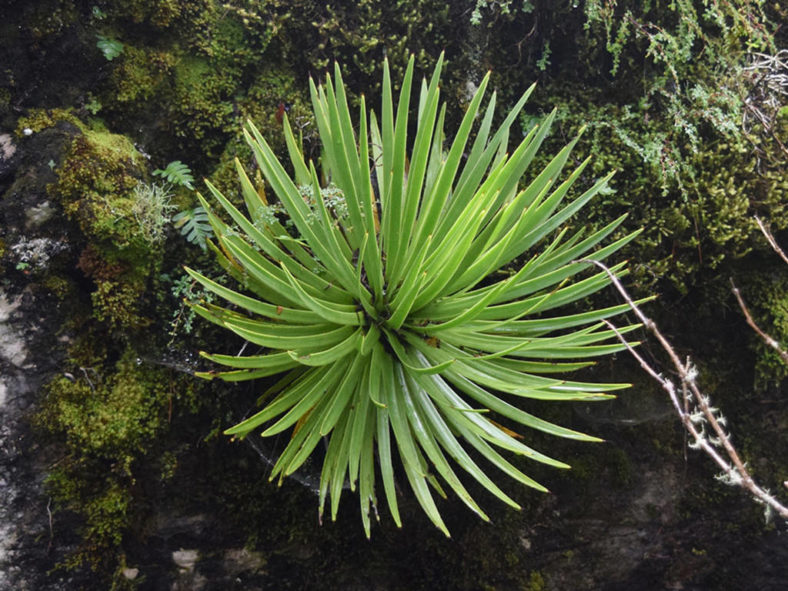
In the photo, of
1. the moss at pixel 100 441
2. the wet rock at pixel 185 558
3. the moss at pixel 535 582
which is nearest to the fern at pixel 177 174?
the moss at pixel 100 441

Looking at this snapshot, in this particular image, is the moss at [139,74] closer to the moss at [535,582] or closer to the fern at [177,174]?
the fern at [177,174]

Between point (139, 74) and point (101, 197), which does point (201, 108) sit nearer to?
point (139, 74)

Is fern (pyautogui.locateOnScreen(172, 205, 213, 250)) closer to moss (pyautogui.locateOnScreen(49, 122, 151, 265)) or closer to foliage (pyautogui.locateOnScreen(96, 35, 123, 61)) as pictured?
moss (pyautogui.locateOnScreen(49, 122, 151, 265))

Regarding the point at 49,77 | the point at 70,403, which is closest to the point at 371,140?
the point at 49,77

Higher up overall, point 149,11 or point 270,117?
point 149,11

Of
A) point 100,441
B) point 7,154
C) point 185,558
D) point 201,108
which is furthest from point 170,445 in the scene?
point 201,108

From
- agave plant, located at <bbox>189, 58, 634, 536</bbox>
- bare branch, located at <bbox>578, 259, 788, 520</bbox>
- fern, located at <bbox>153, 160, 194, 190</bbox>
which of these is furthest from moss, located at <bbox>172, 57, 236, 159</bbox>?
bare branch, located at <bbox>578, 259, 788, 520</bbox>
